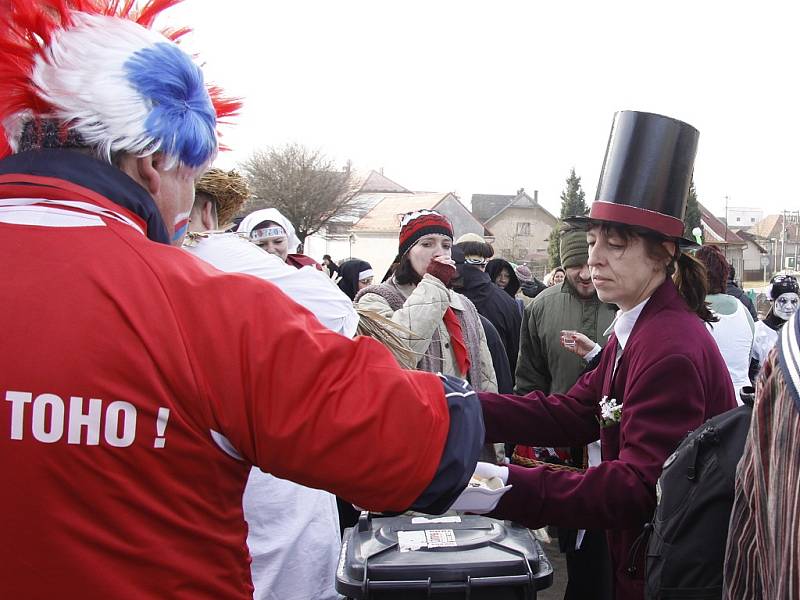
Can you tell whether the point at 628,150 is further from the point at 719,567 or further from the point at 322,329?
the point at 322,329

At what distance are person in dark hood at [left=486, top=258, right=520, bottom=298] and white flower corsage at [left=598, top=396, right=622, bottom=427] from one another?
574 cm

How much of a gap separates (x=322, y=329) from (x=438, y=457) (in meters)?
0.29

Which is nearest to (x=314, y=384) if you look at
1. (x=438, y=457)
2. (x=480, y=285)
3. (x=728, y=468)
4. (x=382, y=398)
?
(x=382, y=398)

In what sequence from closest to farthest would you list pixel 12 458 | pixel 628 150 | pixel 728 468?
pixel 12 458
pixel 728 468
pixel 628 150

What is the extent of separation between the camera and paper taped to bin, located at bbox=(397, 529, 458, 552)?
2.29m

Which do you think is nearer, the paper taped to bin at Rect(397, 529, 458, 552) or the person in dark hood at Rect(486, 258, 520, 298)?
the paper taped to bin at Rect(397, 529, 458, 552)

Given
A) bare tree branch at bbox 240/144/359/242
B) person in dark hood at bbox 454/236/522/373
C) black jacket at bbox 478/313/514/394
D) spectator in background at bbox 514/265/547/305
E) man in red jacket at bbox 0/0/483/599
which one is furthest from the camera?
bare tree branch at bbox 240/144/359/242

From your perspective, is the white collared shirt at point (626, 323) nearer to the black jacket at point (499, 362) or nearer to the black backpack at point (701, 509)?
the black backpack at point (701, 509)

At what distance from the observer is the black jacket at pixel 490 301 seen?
5.61 meters

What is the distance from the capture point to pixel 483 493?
5.96ft

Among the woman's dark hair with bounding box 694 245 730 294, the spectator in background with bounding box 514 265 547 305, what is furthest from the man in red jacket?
the spectator in background with bounding box 514 265 547 305

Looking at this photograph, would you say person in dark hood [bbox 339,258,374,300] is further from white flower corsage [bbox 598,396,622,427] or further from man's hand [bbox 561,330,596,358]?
white flower corsage [bbox 598,396,622,427]

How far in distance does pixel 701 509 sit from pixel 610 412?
68 cm

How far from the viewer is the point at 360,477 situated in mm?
1181
